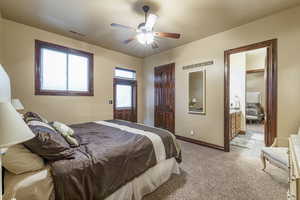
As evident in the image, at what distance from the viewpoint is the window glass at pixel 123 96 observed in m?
4.87

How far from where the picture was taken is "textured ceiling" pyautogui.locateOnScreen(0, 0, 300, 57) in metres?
2.33

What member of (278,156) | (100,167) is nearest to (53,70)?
(100,167)

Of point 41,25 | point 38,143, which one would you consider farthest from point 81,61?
point 38,143

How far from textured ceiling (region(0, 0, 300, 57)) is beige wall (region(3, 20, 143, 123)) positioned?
0.24 meters

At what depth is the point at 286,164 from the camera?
1.88 meters

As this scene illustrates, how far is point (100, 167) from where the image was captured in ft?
4.40

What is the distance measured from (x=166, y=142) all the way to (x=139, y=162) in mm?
584

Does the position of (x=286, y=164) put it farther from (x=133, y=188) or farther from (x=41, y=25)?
(x=41, y=25)

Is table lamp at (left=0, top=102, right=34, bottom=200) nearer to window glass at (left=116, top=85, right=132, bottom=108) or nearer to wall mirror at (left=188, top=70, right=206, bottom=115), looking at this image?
wall mirror at (left=188, top=70, right=206, bottom=115)

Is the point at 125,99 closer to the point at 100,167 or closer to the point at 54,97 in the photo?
the point at 54,97

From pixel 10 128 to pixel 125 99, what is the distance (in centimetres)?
446

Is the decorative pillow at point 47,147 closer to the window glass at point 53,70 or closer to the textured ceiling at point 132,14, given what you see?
the textured ceiling at point 132,14

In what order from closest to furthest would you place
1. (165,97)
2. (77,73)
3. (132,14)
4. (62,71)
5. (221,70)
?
1. (132,14)
2. (221,70)
3. (62,71)
4. (77,73)
5. (165,97)

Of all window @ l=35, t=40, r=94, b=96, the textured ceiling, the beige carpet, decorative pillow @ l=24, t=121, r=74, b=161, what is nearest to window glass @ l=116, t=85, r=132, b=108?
window @ l=35, t=40, r=94, b=96
